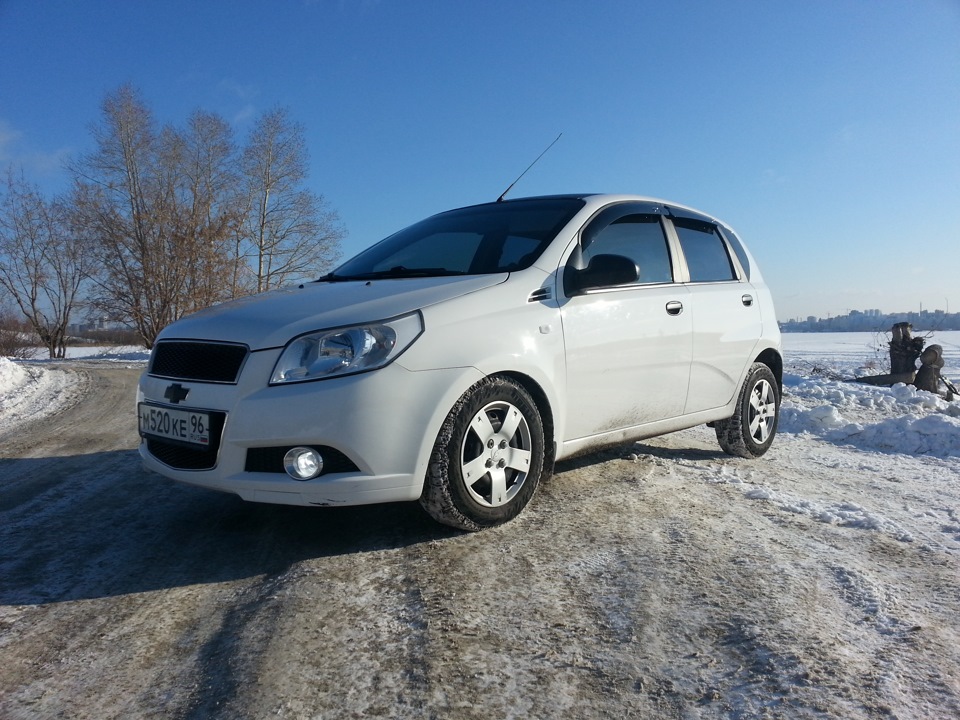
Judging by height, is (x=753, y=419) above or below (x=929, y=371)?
above

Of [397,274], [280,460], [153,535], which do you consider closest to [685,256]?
[397,274]

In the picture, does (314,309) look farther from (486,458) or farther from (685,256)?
(685,256)

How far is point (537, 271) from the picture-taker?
3312 mm

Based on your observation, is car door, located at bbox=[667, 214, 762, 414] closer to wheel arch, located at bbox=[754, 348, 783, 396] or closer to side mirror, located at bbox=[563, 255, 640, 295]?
wheel arch, located at bbox=[754, 348, 783, 396]

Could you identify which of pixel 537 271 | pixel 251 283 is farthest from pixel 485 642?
pixel 251 283

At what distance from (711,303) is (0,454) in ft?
17.3

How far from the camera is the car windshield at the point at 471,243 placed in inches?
138

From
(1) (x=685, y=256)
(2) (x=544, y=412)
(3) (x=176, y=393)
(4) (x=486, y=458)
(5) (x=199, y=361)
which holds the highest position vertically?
(1) (x=685, y=256)

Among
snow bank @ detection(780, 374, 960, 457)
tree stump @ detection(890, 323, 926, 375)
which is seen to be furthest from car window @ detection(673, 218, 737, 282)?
tree stump @ detection(890, 323, 926, 375)

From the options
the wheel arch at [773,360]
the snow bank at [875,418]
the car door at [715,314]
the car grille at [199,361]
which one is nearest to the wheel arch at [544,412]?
the car grille at [199,361]

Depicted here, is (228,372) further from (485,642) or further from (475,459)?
(485,642)

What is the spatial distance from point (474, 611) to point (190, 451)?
1.46 m

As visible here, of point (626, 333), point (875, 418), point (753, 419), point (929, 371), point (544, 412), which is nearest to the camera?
point (544, 412)

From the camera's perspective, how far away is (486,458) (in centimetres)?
295
